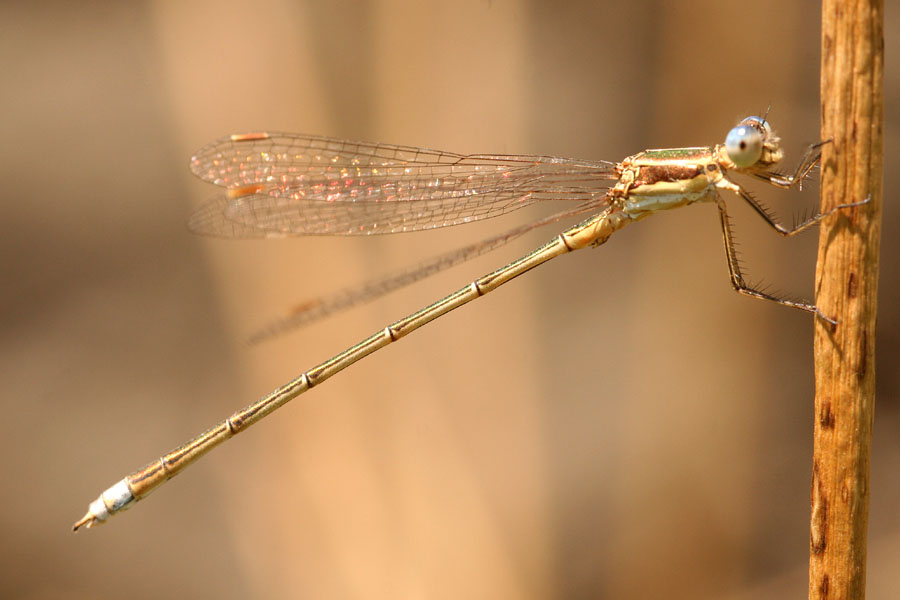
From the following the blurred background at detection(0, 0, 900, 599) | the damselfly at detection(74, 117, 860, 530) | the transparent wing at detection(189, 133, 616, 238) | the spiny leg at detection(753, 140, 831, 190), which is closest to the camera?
the spiny leg at detection(753, 140, 831, 190)

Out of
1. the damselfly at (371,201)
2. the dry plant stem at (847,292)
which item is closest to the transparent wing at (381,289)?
the damselfly at (371,201)

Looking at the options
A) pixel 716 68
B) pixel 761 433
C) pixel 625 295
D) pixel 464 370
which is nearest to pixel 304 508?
pixel 464 370

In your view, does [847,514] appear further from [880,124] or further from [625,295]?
[625,295]

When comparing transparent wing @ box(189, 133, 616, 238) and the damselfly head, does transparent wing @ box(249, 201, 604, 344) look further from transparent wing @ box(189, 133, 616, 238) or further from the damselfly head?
the damselfly head

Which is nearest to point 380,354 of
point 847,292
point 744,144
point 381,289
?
point 381,289

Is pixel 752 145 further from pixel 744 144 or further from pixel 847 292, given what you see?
pixel 847 292

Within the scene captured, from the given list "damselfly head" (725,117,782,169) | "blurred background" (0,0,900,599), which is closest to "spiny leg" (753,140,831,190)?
"damselfly head" (725,117,782,169)
